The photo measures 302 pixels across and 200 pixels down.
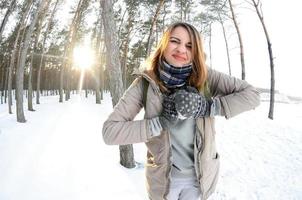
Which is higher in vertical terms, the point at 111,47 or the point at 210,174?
the point at 111,47

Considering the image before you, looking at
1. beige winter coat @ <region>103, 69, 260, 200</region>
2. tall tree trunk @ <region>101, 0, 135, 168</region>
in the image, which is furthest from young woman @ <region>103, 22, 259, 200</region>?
tall tree trunk @ <region>101, 0, 135, 168</region>

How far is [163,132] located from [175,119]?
0.15 m

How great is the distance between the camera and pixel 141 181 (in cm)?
739

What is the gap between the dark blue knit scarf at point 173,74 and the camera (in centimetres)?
272

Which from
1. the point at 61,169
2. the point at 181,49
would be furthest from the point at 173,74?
the point at 61,169

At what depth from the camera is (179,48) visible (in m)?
2.73

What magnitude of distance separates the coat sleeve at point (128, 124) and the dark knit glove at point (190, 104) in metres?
0.30

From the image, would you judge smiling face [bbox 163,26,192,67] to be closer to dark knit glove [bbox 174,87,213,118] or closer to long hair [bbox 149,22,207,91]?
long hair [bbox 149,22,207,91]

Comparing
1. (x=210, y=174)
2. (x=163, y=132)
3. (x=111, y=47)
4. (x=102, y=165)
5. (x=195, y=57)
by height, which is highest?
(x=111, y=47)

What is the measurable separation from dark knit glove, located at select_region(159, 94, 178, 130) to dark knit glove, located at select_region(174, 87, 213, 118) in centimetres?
7

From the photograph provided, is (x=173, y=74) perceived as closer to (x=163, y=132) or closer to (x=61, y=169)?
(x=163, y=132)

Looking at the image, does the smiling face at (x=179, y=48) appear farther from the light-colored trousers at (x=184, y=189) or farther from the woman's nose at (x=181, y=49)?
the light-colored trousers at (x=184, y=189)

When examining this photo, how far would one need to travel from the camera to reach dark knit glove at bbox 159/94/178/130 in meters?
2.56

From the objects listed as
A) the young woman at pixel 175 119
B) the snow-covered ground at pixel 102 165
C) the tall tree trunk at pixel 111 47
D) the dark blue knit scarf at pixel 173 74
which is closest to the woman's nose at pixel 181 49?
the young woman at pixel 175 119
